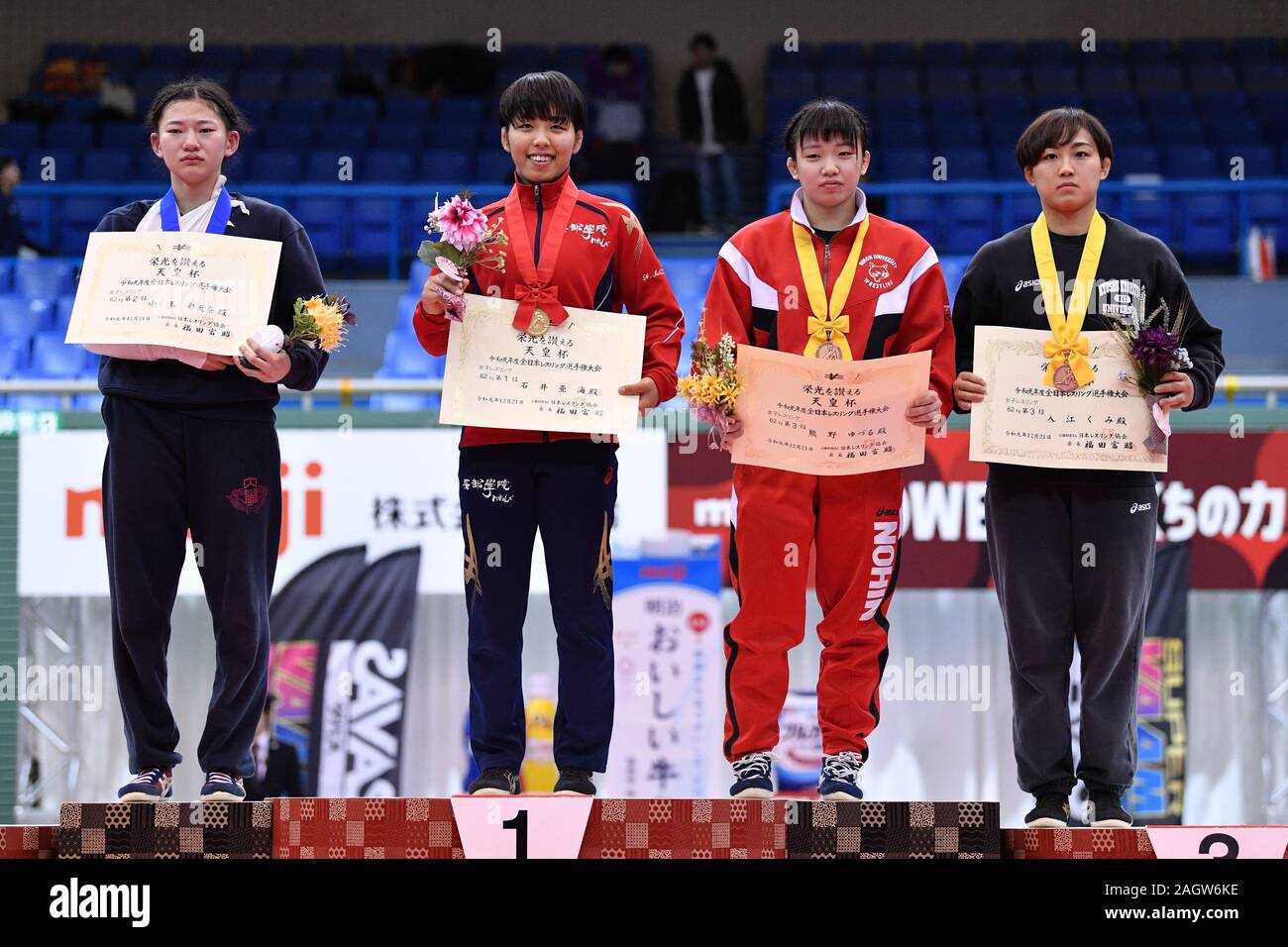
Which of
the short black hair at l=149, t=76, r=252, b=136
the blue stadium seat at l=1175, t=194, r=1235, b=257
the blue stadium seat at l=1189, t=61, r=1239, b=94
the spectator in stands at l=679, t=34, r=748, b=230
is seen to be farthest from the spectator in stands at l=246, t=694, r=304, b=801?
the blue stadium seat at l=1189, t=61, r=1239, b=94

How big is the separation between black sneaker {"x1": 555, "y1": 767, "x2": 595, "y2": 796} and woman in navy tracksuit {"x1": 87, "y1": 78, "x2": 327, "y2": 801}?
794 millimetres

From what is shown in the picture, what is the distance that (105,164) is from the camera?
11.8 m

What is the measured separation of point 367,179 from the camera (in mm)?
11484

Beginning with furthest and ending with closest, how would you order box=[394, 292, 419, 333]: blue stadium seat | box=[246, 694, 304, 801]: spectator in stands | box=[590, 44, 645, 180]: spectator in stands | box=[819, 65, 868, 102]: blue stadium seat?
box=[819, 65, 868, 102]: blue stadium seat < box=[590, 44, 645, 180]: spectator in stands < box=[394, 292, 419, 333]: blue stadium seat < box=[246, 694, 304, 801]: spectator in stands

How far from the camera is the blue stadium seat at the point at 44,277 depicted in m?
9.61

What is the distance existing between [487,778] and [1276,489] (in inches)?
171

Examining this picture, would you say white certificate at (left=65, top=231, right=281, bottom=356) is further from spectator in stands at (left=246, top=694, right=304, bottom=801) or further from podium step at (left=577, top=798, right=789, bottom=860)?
spectator in stands at (left=246, top=694, right=304, bottom=801)

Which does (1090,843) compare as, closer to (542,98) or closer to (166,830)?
(166,830)

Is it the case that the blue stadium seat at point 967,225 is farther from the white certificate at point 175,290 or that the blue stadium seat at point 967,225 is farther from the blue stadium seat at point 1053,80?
the white certificate at point 175,290

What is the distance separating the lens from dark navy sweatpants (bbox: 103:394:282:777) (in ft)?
12.4

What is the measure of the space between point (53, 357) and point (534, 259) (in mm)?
6052
